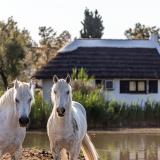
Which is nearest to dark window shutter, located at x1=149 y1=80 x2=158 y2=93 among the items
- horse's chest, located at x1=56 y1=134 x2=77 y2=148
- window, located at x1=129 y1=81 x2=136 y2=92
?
window, located at x1=129 y1=81 x2=136 y2=92

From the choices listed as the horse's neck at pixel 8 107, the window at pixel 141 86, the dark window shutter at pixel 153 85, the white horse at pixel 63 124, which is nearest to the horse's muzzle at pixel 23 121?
the horse's neck at pixel 8 107

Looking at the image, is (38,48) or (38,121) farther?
(38,48)

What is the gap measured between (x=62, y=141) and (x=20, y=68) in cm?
3943

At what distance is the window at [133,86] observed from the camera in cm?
4088

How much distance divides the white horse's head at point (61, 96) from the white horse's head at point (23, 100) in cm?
88

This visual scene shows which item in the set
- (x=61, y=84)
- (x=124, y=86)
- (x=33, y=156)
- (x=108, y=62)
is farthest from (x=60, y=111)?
(x=108, y=62)

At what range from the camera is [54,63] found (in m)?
41.8

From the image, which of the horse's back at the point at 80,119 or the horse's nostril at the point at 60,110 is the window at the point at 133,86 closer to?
the horse's back at the point at 80,119

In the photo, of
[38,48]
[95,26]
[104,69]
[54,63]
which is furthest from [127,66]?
[95,26]

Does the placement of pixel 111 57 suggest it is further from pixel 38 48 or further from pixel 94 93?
pixel 38 48

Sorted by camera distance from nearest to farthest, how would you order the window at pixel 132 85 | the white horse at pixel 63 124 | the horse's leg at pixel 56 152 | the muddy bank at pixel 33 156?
the white horse at pixel 63 124 → the horse's leg at pixel 56 152 → the muddy bank at pixel 33 156 → the window at pixel 132 85

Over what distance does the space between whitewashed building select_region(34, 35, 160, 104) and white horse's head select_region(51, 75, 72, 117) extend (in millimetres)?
27174

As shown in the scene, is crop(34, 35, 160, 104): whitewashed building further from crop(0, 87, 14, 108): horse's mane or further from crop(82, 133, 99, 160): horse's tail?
crop(0, 87, 14, 108): horse's mane

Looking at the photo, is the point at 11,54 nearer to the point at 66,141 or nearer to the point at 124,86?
the point at 124,86
